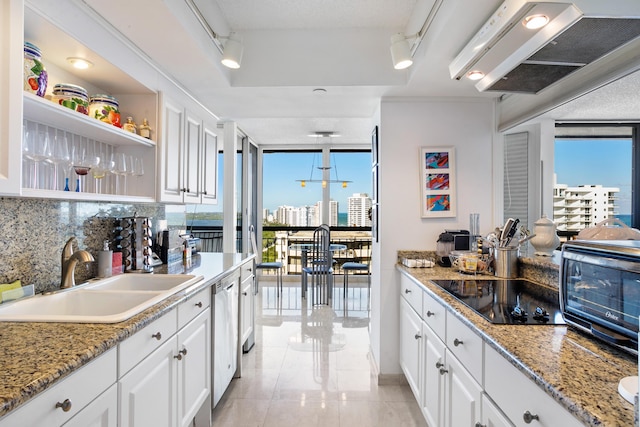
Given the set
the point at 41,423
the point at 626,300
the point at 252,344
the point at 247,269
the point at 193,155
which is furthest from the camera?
the point at 252,344

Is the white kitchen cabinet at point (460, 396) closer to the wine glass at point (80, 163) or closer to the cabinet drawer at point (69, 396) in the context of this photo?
the cabinet drawer at point (69, 396)

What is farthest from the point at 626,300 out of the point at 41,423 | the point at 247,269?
the point at 247,269

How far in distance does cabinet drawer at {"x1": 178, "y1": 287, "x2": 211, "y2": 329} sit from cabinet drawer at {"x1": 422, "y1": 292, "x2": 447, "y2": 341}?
1262 millimetres

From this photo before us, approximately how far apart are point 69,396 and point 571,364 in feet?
4.45

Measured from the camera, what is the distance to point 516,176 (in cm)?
257

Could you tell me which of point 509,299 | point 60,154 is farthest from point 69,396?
point 509,299

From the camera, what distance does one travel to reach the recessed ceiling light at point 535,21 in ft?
4.42

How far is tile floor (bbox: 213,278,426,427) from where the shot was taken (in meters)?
2.20

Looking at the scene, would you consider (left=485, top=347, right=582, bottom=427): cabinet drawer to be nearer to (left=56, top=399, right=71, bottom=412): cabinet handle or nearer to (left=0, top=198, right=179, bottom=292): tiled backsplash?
(left=56, top=399, right=71, bottom=412): cabinet handle

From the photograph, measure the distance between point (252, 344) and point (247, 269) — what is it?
0.82m

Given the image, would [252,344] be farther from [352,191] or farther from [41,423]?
[352,191]

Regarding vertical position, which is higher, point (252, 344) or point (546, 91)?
point (546, 91)

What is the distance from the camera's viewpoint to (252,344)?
10.8ft

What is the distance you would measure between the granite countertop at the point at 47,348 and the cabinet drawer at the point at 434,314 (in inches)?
49.9
